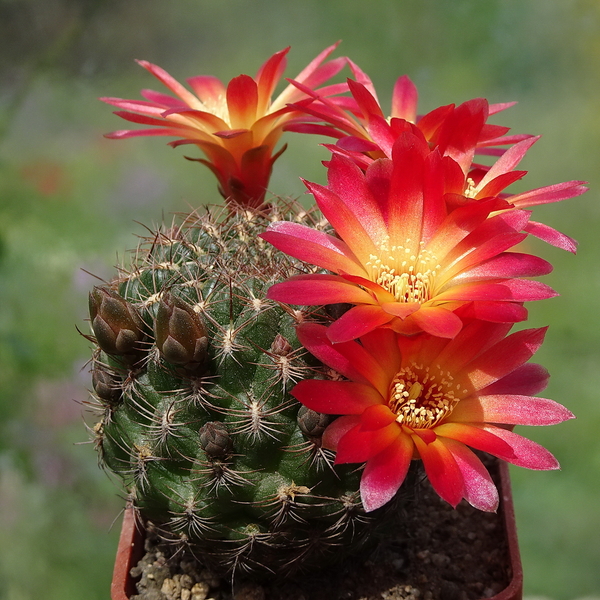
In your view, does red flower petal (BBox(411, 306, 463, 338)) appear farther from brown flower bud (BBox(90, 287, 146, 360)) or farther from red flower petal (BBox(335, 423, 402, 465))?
brown flower bud (BBox(90, 287, 146, 360))

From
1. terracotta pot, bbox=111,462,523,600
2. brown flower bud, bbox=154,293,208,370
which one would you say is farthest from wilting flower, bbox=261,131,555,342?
terracotta pot, bbox=111,462,523,600

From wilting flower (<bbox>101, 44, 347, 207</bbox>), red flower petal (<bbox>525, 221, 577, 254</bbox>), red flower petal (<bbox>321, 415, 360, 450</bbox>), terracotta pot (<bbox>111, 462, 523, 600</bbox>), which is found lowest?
terracotta pot (<bbox>111, 462, 523, 600</bbox>)

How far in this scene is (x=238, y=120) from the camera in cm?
79

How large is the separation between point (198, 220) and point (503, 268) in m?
0.36

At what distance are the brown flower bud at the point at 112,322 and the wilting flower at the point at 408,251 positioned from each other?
16cm

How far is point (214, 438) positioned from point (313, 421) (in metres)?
0.09

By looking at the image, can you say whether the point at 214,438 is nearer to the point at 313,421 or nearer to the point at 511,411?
the point at 313,421

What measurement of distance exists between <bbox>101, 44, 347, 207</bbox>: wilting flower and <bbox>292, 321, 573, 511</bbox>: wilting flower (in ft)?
0.90

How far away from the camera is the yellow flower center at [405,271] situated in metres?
0.62

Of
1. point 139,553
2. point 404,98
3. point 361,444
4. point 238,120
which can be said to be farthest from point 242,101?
point 139,553

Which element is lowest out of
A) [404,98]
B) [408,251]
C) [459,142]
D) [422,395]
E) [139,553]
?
[139,553]

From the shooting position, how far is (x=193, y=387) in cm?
67

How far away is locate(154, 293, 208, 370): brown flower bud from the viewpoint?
62cm

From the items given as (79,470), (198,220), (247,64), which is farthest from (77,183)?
(198,220)
